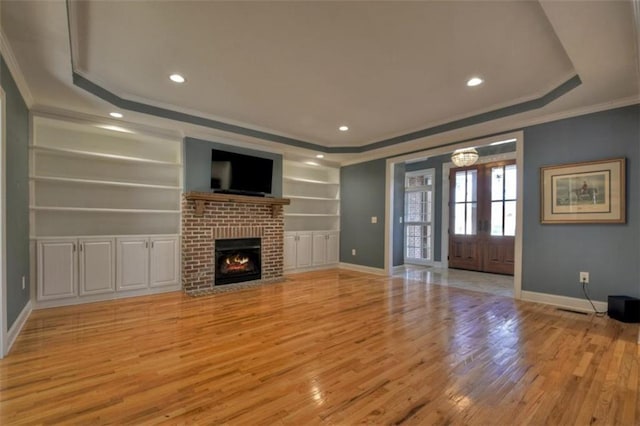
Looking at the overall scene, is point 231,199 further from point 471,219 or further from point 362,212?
point 471,219

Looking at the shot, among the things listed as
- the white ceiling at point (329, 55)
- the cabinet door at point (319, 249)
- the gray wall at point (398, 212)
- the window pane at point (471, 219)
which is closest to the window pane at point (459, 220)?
the window pane at point (471, 219)

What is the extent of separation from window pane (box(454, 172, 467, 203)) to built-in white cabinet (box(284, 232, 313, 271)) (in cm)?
369

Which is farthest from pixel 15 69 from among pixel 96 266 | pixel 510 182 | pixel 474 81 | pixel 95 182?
pixel 510 182

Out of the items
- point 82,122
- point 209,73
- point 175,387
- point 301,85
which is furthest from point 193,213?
point 175,387

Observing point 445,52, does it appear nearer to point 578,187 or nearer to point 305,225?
point 578,187

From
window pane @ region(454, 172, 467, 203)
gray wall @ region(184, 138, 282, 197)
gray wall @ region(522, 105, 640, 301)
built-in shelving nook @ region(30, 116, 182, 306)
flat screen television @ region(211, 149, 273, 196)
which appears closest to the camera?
gray wall @ region(522, 105, 640, 301)

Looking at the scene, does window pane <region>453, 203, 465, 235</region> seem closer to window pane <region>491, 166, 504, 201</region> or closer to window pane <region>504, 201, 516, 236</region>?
window pane <region>491, 166, 504, 201</region>

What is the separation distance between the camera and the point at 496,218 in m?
6.50

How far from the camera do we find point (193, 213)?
4.58m

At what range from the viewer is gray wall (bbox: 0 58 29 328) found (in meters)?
2.57

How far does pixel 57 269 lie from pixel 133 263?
81 cm

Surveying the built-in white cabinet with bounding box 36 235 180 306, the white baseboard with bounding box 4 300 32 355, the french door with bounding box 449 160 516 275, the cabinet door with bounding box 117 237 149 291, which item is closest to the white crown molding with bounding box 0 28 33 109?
the built-in white cabinet with bounding box 36 235 180 306

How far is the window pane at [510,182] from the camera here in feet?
20.6

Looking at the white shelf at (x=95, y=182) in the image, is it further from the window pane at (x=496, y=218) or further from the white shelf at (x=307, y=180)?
the window pane at (x=496, y=218)
